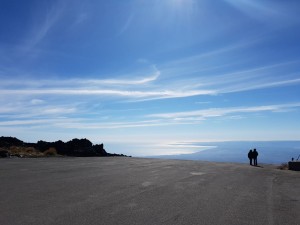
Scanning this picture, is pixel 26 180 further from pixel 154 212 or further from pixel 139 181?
pixel 154 212

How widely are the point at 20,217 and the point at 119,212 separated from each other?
219 cm

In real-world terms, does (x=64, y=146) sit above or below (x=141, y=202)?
above

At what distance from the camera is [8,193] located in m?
11.1

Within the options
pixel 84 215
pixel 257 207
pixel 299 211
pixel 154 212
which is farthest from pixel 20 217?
pixel 299 211

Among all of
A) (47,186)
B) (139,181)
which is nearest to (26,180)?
(47,186)

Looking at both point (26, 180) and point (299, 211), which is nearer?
point (299, 211)

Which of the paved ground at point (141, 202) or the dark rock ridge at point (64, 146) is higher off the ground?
the dark rock ridge at point (64, 146)

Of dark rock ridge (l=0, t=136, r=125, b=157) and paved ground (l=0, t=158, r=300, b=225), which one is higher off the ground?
dark rock ridge (l=0, t=136, r=125, b=157)

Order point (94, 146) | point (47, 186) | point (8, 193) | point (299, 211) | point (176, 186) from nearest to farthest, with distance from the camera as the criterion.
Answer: point (299, 211), point (8, 193), point (47, 186), point (176, 186), point (94, 146)

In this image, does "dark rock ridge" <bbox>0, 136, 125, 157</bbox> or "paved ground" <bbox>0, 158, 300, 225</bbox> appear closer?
"paved ground" <bbox>0, 158, 300, 225</bbox>

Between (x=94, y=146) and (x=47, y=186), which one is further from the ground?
(x=94, y=146)

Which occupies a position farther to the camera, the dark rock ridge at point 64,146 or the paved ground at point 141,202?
the dark rock ridge at point 64,146

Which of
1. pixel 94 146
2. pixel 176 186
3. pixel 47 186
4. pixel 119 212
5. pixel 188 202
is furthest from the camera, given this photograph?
pixel 94 146

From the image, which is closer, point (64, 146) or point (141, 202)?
point (141, 202)
